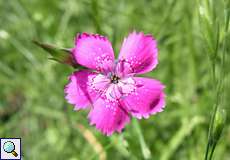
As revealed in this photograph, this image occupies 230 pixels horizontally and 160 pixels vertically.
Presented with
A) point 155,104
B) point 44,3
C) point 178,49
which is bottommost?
point 155,104

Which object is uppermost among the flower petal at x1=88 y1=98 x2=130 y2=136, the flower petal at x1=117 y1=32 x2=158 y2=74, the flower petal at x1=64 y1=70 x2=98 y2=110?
the flower petal at x1=117 y1=32 x2=158 y2=74

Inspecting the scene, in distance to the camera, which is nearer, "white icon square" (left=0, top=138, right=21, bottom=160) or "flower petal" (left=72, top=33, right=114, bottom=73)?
"flower petal" (left=72, top=33, right=114, bottom=73)

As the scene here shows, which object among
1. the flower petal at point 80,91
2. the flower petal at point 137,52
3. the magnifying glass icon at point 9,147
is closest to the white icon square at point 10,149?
the magnifying glass icon at point 9,147

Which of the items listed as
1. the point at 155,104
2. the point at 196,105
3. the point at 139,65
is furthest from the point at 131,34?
the point at 196,105

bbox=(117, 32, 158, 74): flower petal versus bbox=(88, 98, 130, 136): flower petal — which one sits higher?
bbox=(117, 32, 158, 74): flower petal

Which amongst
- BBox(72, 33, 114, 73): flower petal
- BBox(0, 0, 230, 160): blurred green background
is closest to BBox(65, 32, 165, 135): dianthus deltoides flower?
BBox(72, 33, 114, 73): flower petal

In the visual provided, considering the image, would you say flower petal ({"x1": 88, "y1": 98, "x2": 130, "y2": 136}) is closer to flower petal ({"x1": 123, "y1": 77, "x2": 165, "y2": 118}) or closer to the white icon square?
flower petal ({"x1": 123, "y1": 77, "x2": 165, "y2": 118})

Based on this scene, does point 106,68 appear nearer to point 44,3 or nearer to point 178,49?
point 178,49

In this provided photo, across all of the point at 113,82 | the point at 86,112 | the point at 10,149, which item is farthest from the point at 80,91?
the point at 86,112
